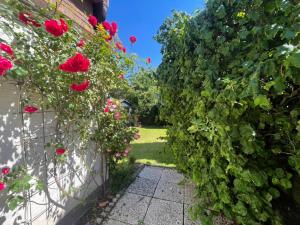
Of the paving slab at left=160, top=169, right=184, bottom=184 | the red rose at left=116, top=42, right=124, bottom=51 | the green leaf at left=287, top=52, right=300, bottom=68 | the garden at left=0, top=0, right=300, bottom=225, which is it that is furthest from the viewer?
the paving slab at left=160, top=169, right=184, bottom=184

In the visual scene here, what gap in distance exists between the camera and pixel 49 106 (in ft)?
8.62

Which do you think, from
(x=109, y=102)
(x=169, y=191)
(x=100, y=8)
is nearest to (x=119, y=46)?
(x=109, y=102)

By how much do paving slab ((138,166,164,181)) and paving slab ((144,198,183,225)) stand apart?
1161 mm

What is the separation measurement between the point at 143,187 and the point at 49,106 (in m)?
3.10

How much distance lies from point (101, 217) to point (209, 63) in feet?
11.3

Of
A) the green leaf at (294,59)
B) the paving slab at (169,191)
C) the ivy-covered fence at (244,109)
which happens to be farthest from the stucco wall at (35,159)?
the green leaf at (294,59)

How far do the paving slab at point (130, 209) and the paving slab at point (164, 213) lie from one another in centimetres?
14

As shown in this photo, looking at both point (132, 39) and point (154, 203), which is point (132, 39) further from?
point (154, 203)

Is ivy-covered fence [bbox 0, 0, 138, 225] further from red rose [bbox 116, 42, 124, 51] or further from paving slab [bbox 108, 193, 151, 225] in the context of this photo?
paving slab [bbox 108, 193, 151, 225]

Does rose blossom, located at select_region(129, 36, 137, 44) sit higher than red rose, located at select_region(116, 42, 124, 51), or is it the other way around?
rose blossom, located at select_region(129, 36, 137, 44)

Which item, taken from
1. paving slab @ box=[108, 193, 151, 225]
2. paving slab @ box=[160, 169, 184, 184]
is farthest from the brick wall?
paving slab @ box=[160, 169, 184, 184]

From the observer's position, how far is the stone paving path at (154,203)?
128 inches

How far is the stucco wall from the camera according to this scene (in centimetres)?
216

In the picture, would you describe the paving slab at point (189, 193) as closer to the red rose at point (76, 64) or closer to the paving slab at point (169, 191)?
the paving slab at point (169, 191)
